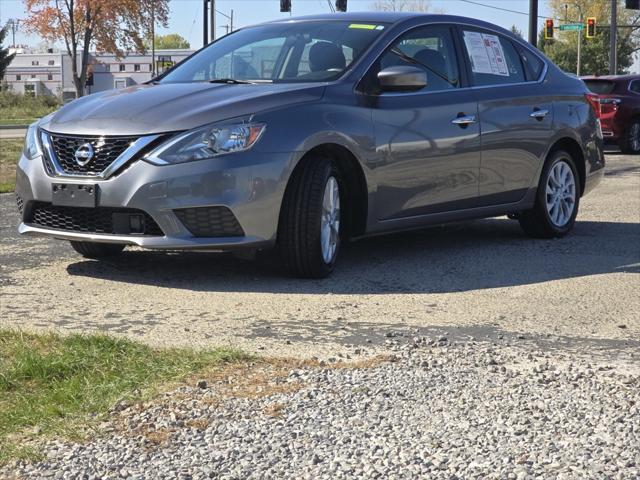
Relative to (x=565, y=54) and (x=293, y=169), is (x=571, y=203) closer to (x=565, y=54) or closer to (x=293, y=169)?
(x=293, y=169)

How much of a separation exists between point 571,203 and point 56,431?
20.0 ft

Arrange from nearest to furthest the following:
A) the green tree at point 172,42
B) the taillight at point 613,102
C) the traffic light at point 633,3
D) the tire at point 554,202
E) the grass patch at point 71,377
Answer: the grass patch at point 71,377 → the tire at point 554,202 → the taillight at point 613,102 → the traffic light at point 633,3 → the green tree at point 172,42

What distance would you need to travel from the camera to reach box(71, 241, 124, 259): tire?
749 centimetres

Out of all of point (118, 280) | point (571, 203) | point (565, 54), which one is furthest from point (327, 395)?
point (565, 54)

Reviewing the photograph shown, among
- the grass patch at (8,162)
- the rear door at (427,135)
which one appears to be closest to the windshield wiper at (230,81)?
the rear door at (427,135)

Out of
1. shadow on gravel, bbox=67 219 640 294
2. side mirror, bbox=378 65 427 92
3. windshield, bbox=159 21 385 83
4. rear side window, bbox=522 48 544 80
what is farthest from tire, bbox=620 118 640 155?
side mirror, bbox=378 65 427 92

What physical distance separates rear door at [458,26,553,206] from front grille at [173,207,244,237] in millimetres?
2259

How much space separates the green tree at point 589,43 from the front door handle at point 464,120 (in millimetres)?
91743

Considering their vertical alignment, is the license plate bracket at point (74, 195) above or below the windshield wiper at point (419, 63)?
below

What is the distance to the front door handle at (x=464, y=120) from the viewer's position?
775cm

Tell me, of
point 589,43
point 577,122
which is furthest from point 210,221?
point 589,43

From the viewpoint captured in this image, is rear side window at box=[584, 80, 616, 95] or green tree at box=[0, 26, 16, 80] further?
green tree at box=[0, 26, 16, 80]

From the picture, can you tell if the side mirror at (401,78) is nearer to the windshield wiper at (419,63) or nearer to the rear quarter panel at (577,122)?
the windshield wiper at (419,63)

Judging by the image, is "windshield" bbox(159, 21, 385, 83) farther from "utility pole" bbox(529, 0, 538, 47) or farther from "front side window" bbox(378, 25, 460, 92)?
"utility pole" bbox(529, 0, 538, 47)
